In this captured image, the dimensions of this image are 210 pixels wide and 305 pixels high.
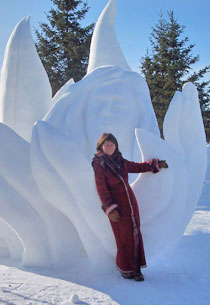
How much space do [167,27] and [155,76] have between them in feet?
11.1

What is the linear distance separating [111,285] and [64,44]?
15.0 m

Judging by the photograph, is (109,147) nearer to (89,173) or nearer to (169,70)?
(89,173)

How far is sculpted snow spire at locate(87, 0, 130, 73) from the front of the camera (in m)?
4.84

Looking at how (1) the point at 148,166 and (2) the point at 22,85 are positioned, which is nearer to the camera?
(1) the point at 148,166

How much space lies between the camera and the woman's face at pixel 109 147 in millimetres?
2869

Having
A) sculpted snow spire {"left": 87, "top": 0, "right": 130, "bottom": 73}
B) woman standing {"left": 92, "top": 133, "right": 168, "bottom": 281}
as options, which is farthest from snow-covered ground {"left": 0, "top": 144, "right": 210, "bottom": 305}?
sculpted snow spire {"left": 87, "top": 0, "right": 130, "bottom": 73}

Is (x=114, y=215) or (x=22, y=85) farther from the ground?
(x=22, y=85)

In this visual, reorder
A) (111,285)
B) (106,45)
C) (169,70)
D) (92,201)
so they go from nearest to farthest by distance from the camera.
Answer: (111,285), (92,201), (106,45), (169,70)

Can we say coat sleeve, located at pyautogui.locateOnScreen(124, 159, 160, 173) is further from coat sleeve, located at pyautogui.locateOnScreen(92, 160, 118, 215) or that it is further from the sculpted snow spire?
the sculpted snow spire

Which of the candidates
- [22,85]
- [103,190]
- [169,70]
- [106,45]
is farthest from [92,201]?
[169,70]

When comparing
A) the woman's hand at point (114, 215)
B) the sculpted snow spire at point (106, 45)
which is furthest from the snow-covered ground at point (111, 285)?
the sculpted snow spire at point (106, 45)

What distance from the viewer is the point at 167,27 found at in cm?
1752

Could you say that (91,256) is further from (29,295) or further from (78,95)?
(78,95)

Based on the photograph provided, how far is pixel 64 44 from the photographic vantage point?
1594cm
